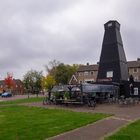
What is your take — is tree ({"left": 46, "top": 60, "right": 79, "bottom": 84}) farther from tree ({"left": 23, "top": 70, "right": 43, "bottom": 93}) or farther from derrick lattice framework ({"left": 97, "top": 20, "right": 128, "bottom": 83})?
derrick lattice framework ({"left": 97, "top": 20, "right": 128, "bottom": 83})

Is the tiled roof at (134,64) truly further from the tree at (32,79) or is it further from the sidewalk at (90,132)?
the sidewalk at (90,132)

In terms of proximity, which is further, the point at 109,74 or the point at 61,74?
the point at 61,74

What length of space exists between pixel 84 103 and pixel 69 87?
3280mm

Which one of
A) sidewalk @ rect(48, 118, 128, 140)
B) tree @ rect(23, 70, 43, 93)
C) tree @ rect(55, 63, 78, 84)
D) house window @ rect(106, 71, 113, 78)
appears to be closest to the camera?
sidewalk @ rect(48, 118, 128, 140)

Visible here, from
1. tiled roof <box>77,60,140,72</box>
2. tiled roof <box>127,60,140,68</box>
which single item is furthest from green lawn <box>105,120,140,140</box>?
tiled roof <box>77,60,140,72</box>

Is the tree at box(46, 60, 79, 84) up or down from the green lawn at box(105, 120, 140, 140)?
up

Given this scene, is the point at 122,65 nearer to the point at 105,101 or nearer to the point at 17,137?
the point at 105,101

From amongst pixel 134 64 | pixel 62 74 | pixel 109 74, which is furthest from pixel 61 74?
pixel 109 74

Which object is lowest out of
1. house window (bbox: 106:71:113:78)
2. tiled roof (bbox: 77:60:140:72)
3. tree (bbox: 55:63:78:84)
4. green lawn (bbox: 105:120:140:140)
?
green lawn (bbox: 105:120:140:140)

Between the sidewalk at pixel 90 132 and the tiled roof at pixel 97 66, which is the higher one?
the tiled roof at pixel 97 66

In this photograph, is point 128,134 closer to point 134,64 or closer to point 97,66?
point 134,64

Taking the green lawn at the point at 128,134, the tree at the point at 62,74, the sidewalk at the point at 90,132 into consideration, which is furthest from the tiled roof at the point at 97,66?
the green lawn at the point at 128,134

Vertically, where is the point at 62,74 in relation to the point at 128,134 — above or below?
above

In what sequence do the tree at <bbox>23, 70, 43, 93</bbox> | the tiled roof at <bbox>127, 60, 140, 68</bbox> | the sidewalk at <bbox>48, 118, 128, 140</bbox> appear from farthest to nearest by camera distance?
the tree at <bbox>23, 70, 43, 93</bbox> < the tiled roof at <bbox>127, 60, 140, 68</bbox> < the sidewalk at <bbox>48, 118, 128, 140</bbox>
